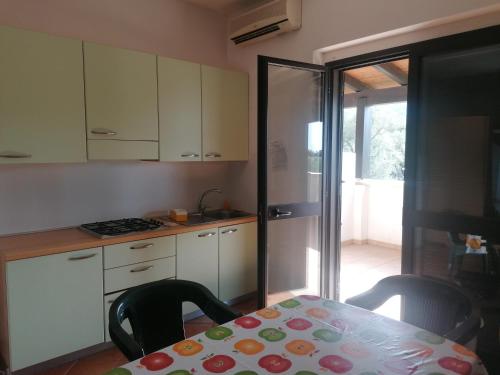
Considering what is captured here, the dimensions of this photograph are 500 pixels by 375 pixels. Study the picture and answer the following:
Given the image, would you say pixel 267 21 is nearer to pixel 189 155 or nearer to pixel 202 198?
pixel 189 155

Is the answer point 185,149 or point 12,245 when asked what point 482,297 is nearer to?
point 185,149

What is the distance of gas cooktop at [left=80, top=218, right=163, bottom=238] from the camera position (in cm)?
264

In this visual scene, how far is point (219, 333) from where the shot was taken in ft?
4.67

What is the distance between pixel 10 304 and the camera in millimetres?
2188

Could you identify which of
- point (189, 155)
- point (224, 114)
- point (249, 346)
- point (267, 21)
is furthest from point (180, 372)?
point (267, 21)

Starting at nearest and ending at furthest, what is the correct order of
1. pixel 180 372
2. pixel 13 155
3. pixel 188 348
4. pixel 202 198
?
pixel 180 372
pixel 188 348
pixel 13 155
pixel 202 198

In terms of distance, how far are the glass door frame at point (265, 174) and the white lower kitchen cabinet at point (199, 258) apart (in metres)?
0.48

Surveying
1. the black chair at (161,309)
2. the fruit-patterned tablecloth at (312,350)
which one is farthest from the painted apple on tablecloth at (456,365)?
the black chair at (161,309)

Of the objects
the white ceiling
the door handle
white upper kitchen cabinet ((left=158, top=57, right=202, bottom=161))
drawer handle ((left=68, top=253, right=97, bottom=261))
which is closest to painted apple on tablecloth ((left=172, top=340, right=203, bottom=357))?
drawer handle ((left=68, top=253, right=97, bottom=261))

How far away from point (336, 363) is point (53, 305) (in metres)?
1.87

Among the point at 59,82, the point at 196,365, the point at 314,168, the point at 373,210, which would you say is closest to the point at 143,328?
the point at 196,365

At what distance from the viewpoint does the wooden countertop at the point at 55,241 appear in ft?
7.32

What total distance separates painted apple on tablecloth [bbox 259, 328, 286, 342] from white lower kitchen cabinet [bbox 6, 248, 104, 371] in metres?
1.49

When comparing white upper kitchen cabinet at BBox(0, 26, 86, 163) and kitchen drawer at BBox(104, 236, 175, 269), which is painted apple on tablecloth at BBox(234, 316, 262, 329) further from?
white upper kitchen cabinet at BBox(0, 26, 86, 163)
